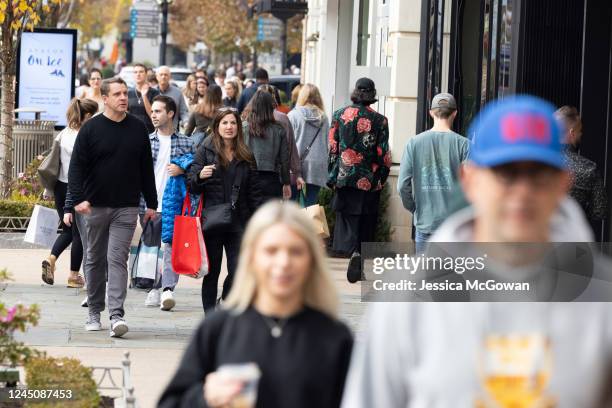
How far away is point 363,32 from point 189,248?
11.3 m

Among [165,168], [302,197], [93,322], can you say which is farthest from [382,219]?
[93,322]

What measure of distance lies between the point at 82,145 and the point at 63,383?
3253 mm

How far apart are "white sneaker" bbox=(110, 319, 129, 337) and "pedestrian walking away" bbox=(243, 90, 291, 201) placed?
181 cm

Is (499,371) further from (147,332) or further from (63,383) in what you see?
(147,332)

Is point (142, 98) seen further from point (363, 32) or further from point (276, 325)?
point (276, 325)

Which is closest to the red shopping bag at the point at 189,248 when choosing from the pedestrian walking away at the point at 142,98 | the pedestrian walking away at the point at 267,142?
the pedestrian walking away at the point at 267,142

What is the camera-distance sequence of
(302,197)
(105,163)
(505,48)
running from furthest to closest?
(302,197) < (505,48) < (105,163)

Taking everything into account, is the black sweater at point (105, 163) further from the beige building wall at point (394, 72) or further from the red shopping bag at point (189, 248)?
the beige building wall at point (394, 72)

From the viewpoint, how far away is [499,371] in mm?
2697

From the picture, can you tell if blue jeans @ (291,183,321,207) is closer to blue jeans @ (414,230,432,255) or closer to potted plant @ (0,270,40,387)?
blue jeans @ (414,230,432,255)

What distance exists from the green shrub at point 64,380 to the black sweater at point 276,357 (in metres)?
2.75

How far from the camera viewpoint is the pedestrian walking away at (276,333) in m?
3.51

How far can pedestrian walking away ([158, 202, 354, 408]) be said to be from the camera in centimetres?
351

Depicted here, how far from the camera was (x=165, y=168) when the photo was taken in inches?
441
